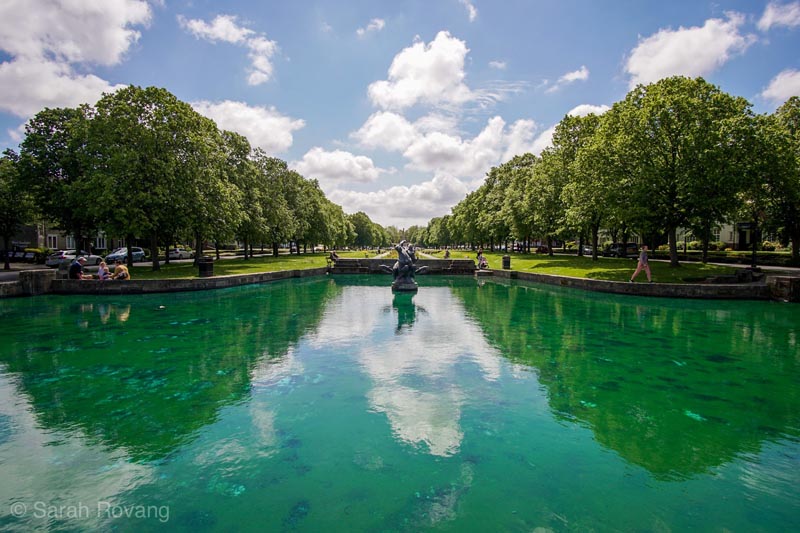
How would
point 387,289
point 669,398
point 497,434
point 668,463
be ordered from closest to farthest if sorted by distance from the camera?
1. point 668,463
2. point 497,434
3. point 669,398
4. point 387,289

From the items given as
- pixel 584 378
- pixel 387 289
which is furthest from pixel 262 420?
pixel 387 289

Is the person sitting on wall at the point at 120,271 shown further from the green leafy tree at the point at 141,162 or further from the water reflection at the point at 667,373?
the water reflection at the point at 667,373

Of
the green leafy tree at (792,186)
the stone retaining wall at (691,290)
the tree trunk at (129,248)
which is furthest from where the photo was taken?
the tree trunk at (129,248)

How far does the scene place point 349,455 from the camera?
19.6 feet

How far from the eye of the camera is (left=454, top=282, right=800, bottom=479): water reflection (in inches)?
255

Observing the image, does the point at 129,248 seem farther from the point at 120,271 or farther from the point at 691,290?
the point at 691,290

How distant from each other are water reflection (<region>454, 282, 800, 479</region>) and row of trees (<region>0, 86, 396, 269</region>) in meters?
24.0

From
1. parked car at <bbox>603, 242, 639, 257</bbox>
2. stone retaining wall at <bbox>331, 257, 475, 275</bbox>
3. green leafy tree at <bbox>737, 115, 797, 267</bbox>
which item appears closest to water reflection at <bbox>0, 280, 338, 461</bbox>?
stone retaining wall at <bbox>331, 257, 475, 275</bbox>

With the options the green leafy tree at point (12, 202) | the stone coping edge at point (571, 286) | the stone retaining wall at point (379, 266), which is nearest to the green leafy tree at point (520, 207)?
the stone retaining wall at point (379, 266)

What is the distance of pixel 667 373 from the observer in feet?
32.1

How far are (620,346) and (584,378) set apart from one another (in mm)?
3857

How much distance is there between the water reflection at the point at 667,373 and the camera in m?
6.48

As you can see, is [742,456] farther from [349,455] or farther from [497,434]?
[349,455]

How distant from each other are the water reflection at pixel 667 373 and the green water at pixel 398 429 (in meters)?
0.06
